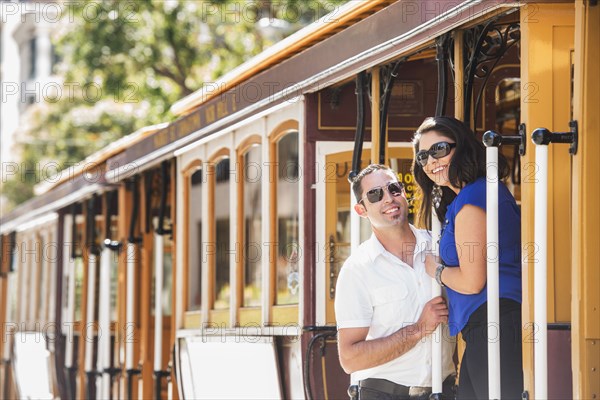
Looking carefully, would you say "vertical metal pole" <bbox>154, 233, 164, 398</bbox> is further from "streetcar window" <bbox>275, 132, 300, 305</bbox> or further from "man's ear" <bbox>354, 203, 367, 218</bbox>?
"man's ear" <bbox>354, 203, 367, 218</bbox>

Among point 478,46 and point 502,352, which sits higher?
point 478,46

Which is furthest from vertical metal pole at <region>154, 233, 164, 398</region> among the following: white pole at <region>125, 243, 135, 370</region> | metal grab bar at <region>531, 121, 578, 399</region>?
metal grab bar at <region>531, 121, 578, 399</region>

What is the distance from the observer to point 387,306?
16.8ft

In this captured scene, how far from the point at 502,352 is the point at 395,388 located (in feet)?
2.23

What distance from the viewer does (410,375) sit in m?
5.10

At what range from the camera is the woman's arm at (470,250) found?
15.0 feet

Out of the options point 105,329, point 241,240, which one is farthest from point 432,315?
point 105,329

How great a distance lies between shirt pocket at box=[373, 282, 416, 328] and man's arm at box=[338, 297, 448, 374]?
0.22ft

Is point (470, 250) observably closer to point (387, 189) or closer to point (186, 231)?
point (387, 189)

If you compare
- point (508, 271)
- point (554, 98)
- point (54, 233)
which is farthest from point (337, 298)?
point (54, 233)

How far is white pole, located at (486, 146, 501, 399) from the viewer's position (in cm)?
433

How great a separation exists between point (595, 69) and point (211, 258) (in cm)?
446

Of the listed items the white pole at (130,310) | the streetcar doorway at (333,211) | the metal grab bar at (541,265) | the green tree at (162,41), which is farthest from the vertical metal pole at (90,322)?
the green tree at (162,41)

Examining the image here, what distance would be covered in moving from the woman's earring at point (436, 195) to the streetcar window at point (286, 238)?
1.86 meters
